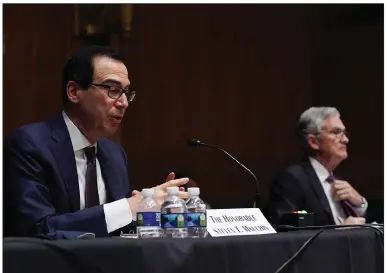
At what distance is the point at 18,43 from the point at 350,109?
2.82 m

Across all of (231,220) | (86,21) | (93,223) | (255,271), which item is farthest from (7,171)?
(86,21)

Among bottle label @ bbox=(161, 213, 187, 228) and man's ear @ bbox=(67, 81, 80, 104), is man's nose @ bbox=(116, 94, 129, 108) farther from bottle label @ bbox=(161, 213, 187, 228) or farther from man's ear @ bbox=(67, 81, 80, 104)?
bottle label @ bbox=(161, 213, 187, 228)

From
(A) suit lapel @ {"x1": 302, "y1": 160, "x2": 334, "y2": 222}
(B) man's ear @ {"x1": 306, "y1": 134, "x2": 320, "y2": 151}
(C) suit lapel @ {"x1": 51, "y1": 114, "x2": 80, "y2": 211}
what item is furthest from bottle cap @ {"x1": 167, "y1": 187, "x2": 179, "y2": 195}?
(B) man's ear @ {"x1": 306, "y1": 134, "x2": 320, "y2": 151}

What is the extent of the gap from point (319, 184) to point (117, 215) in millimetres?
1879

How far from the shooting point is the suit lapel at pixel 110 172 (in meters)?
2.82

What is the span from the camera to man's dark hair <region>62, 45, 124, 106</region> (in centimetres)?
277

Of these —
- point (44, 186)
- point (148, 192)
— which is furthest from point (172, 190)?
point (44, 186)

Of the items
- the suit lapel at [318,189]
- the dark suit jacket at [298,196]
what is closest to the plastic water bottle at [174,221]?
the dark suit jacket at [298,196]

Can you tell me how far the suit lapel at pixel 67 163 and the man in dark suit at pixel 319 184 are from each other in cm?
140

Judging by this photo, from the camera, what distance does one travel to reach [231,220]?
7.70 feet

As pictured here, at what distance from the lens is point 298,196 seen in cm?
397

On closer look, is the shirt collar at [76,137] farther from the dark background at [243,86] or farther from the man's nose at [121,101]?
the dark background at [243,86]

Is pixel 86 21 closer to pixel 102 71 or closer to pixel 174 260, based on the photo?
pixel 102 71

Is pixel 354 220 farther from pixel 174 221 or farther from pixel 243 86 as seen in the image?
pixel 243 86
